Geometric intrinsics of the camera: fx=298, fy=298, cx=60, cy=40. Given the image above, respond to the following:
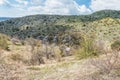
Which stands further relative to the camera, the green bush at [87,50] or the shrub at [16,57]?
the shrub at [16,57]

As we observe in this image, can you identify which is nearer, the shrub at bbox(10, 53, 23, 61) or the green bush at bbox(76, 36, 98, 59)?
the green bush at bbox(76, 36, 98, 59)

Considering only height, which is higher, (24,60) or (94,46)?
(94,46)

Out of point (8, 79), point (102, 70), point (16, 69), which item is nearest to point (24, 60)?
point (16, 69)

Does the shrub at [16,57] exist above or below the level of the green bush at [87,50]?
below

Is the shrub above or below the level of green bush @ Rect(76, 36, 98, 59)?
below

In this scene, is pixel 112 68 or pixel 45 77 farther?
pixel 45 77

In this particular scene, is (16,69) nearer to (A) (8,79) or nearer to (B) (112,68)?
(A) (8,79)

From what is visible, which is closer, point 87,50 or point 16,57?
point 87,50

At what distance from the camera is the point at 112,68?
14.8m

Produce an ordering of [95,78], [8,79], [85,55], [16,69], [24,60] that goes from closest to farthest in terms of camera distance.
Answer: [95,78], [8,79], [16,69], [85,55], [24,60]

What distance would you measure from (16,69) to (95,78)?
5811 mm

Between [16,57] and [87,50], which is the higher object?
[87,50]

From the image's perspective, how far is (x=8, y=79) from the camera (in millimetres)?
15781

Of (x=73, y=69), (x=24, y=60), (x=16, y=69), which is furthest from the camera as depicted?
(x=24, y=60)
